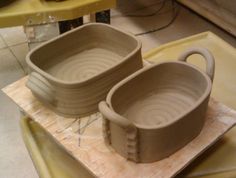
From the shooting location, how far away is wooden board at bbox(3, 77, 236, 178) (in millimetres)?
662

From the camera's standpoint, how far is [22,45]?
182 centimetres

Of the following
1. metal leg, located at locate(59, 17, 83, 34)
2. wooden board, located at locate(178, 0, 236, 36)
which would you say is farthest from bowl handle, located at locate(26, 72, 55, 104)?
wooden board, located at locate(178, 0, 236, 36)

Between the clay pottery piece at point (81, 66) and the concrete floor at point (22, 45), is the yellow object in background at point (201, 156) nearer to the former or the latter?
the clay pottery piece at point (81, 66)

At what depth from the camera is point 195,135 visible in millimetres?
705

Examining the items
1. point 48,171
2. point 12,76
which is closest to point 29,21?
point 12,76

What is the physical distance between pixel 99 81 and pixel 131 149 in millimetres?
155

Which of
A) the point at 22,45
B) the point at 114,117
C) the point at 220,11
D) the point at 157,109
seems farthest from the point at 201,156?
the point at 22,45

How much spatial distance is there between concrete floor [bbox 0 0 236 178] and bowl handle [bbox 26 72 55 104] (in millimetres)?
559

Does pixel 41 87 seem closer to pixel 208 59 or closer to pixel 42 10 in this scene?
pixel 208 59

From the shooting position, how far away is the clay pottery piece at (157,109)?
0.62 m

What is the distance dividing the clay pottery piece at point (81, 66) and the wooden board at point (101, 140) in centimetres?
3

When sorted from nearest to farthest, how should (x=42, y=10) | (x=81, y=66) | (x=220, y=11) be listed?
(x=81, y=66), (x=42, y=10), (x=220, y=11)

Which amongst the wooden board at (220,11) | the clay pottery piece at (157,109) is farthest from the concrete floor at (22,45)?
the clay pottery piece at (157,109)

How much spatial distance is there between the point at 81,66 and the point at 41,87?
0.16m
